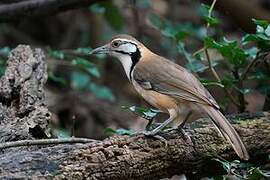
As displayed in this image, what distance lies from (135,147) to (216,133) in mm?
580

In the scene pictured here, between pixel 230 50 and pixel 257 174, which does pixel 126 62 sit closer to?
pixel 230 50

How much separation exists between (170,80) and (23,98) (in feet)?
2.93

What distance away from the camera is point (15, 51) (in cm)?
447

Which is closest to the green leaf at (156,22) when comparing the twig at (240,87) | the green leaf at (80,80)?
the twig at (240,87)

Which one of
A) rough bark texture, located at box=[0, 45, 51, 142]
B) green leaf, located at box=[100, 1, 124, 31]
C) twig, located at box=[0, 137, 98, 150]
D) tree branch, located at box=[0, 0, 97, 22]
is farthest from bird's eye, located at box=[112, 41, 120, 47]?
green leaf, located at box=[100, 1, 124, 31]

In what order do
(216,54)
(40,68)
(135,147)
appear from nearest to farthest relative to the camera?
(135,147), (40,68), (216,54)

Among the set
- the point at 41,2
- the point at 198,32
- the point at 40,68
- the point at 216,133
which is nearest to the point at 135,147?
the point at 216,133

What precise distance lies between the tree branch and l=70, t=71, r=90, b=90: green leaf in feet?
6.98

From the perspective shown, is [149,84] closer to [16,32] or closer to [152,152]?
[152,152]

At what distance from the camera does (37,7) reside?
526cm

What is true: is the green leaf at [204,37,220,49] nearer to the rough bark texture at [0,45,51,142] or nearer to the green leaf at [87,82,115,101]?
the rough bark texture at [0,45,51,142]

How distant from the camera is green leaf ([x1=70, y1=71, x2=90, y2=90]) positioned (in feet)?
24.2

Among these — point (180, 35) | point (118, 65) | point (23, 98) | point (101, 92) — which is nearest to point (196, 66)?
point (180, 35)

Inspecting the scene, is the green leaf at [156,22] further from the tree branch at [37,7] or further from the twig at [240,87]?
the twig at [240,87]
